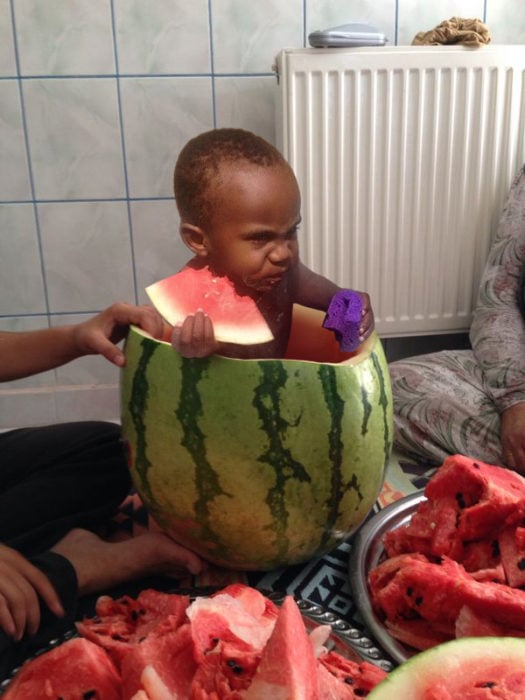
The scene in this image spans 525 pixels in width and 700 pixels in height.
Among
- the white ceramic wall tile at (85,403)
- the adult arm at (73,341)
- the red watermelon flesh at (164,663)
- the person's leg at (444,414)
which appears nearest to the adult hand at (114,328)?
the adult arm at (73,341)

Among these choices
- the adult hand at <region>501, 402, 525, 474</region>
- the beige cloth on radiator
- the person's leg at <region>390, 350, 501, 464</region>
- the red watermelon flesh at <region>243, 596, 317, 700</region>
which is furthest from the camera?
the beige cloth on radiator

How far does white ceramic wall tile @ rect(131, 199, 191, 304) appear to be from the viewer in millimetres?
1796

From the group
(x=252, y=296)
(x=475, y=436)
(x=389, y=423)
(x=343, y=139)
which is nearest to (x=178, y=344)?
(x=252, y=296)

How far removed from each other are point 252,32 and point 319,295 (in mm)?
1228

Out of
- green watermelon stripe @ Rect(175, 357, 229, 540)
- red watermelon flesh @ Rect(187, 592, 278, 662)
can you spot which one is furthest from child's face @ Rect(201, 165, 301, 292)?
red watermelon flesh @ Rect(187, 592, 278, 662)

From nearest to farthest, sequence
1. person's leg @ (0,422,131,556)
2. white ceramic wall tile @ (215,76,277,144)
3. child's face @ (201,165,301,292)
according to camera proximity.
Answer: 1. child's face @ (201,165,301,292)
2. person's leg @ (0,422,131,556)
3. white ceramic wall tile @ (215,76,277,144)

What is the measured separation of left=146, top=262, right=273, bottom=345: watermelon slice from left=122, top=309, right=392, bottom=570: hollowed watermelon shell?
4 centimetres

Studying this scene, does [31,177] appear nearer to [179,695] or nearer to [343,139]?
[343,139]

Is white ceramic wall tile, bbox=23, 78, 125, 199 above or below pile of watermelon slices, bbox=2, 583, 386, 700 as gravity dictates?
above

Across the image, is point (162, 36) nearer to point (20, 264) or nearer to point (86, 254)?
point (86, 254)

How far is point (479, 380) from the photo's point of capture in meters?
1.44

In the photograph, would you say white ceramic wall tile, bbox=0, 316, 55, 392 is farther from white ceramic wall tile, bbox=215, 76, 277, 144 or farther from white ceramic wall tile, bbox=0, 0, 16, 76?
white ceramic wall tile, bbox=215, 76, 277, 144

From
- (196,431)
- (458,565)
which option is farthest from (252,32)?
(458,565)

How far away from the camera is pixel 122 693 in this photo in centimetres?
57
